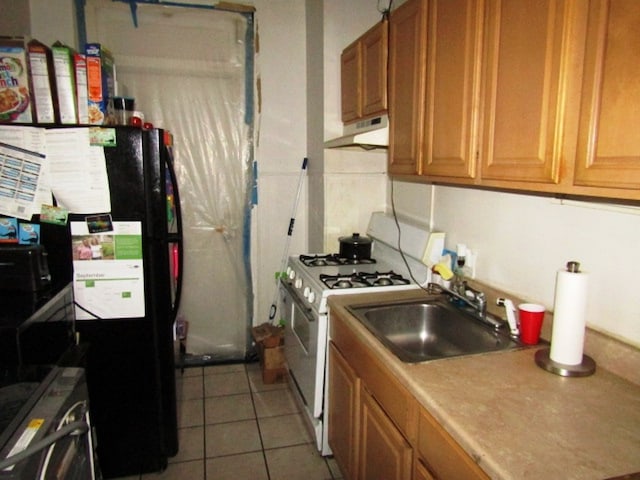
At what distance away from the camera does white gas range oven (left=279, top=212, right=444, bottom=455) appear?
210cm

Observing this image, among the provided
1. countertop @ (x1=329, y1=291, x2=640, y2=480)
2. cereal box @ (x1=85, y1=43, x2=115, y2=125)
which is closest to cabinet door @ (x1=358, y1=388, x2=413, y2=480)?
countertop @ (x1=329, y1=291, x2=640, y2=480)

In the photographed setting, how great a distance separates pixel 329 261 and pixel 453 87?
4.46ft

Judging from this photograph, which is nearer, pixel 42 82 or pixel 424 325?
pixel 42 82

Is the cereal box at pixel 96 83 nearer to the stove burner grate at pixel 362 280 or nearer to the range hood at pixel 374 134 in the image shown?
the range hood at pixel 374 134

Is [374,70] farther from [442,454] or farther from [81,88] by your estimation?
[442,454]

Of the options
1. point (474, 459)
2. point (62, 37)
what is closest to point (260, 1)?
point (62, 37)

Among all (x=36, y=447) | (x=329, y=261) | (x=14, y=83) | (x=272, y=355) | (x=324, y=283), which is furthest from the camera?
(x=272, y=355)

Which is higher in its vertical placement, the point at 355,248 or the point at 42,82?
the point at 42,82

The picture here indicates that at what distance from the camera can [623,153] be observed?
97 centimetres

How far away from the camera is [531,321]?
150 cm

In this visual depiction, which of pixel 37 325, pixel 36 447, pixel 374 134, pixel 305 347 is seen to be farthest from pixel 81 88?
pixel 305 347

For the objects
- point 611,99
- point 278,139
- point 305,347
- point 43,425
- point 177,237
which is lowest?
point 305,347

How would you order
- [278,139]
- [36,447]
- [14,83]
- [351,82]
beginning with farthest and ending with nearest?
[278,139]
[351,82]
[14,83]
[36,447]

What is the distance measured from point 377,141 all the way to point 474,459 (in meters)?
1.59
